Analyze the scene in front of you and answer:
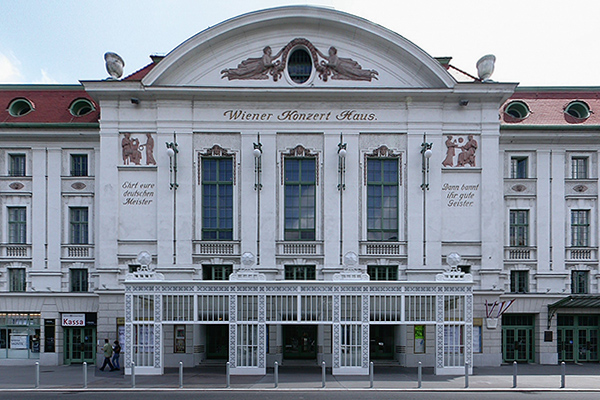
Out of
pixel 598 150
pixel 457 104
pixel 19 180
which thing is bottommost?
pixel 19 180

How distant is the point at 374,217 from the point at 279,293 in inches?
273

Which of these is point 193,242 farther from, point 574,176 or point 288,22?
point 574,176

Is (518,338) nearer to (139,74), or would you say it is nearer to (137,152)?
(137,152)

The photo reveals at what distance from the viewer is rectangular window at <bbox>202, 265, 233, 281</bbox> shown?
25656mm

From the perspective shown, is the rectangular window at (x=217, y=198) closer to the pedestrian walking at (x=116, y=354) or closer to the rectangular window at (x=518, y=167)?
the pedestrian walking at (x=116, y=354)

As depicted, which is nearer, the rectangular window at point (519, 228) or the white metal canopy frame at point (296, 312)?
the white metal canopy frame at point (296, 312)

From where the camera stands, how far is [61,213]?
26969 millimetres

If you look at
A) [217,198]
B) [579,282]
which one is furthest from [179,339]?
[579,282]

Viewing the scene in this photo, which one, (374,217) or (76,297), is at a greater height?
(374,217)

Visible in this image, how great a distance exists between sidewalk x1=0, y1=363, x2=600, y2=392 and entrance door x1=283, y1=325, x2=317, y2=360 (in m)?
1.69

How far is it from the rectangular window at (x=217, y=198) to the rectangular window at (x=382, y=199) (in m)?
7.45

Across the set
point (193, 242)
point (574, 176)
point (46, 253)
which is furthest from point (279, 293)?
point (574, 176)

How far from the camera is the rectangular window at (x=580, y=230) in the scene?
89.4ft

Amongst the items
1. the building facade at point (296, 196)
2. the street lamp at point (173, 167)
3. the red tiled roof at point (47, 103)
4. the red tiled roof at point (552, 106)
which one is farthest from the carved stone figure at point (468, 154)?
the red tiled roof at point (47, 103)
